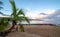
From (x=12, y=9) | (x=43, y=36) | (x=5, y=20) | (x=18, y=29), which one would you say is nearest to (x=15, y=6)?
(x=12, y=9)

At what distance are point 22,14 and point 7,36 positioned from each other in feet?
4.59

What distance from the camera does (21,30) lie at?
10.6 m

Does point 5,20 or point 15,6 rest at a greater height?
point 15,6

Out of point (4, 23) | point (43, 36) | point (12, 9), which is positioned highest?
point (12, 9)

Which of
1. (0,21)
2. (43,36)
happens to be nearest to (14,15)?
(0,21)

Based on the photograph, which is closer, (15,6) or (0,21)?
(0,21)

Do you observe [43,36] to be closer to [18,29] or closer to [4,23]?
[18,29]

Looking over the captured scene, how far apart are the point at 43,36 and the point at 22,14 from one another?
2.06 metres

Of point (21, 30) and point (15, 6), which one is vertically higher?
point (15, 6)

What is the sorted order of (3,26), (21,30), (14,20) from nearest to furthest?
(3,26)
(14,20)
(21,30)

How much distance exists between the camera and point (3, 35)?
964 cm

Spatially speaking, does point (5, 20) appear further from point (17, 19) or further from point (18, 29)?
point (18, 29)

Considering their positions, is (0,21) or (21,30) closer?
(0,21)

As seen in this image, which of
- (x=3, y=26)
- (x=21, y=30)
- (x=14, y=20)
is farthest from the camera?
(x=21, y=30)
